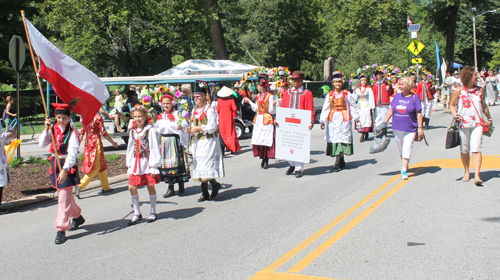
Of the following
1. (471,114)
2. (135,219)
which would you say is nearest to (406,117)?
(471,114)

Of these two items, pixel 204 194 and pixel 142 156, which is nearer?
pixel 142 156

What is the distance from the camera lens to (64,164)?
610 cm

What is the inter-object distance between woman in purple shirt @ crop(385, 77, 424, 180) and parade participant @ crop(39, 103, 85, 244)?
212 inches

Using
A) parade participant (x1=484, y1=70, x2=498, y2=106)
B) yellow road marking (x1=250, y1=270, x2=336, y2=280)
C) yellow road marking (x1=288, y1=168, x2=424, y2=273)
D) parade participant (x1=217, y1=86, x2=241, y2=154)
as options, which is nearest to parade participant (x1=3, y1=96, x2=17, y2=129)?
parade participant (x1=217, y1=86, x2=241, y2=154)

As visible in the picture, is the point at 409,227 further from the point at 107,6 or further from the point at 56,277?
the point at 107,6

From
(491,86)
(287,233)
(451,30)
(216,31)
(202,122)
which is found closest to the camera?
(287,233)

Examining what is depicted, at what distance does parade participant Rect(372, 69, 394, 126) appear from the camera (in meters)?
14.8

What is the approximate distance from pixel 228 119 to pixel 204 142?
1261 millimetres

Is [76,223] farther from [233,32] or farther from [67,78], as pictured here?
[233,32]

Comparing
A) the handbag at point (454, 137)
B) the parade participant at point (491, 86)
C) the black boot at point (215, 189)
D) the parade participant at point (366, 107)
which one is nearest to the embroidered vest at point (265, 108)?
the black boot at point (215, 189)

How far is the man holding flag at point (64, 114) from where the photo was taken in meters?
6.09

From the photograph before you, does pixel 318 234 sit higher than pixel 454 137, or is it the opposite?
pixel 454 137

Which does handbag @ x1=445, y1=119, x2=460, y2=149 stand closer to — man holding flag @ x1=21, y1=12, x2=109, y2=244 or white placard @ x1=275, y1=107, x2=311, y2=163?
white placard @ x1=275, y1=107, x2=311, y2=163

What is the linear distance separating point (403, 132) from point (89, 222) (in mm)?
5397
